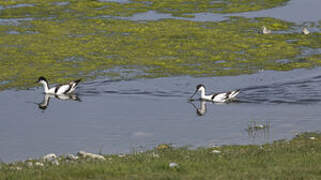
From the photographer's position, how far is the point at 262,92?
97.5 ft

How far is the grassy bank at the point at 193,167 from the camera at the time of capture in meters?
13.6

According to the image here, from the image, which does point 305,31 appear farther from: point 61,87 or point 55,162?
point 55,162

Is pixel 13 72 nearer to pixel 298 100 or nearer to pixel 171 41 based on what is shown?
pixel 171 41

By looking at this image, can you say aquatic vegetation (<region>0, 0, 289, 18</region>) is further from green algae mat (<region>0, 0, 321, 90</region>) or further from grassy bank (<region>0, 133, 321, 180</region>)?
grassy bank (<region>0, 133, 321, 180</region>)

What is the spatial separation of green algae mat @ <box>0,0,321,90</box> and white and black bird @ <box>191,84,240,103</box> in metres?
3.63

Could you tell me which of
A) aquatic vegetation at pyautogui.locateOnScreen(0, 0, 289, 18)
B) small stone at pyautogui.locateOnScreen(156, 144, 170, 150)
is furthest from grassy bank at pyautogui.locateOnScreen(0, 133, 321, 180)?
aquatic vegetation at pyautogui.locateOnScreen(0, 0, 289, 18)

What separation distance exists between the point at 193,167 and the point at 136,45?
24.6m

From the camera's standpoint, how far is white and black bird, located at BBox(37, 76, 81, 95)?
99.3ft

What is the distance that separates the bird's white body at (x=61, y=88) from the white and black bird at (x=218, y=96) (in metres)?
4.89

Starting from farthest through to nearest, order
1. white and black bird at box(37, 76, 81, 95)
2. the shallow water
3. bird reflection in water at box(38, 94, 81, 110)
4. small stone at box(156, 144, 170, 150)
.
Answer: the shallow water
white and black bird at box(37, 76, 81, 95)
bird reflection in water at box(38, 94, 81, 110)
small stone at box(156, 144, 170, 150)

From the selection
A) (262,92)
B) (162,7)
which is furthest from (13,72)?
(162,7)

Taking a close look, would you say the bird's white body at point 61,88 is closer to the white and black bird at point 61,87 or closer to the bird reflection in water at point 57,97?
the white and black bird at point 61,87

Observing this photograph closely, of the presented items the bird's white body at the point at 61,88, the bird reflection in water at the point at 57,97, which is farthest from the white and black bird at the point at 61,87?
the bird reflection in water at the point at 57,97

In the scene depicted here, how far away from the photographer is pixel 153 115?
2564 cm
